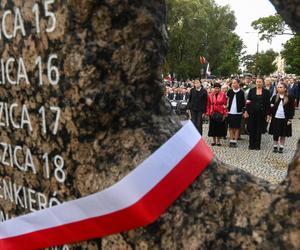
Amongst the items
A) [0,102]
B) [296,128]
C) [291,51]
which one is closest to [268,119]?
[296,128]

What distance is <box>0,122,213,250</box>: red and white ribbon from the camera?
4.38ft

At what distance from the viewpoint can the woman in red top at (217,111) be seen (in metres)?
10.2

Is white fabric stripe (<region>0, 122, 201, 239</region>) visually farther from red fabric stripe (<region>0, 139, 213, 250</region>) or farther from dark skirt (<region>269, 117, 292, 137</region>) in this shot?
dark skirt (<region>269, 117, 292, 137</region>)

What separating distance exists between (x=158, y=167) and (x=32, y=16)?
67 centimetres

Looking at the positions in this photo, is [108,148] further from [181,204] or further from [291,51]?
[291,51]

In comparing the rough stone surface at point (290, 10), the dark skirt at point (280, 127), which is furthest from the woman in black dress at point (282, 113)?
the rough stone surface at point (290, 10)

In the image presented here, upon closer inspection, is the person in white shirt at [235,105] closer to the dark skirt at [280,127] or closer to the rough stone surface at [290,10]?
the dark skirt at [280,127]

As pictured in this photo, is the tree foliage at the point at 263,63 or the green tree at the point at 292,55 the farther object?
the tree foliage at the point at 263,63

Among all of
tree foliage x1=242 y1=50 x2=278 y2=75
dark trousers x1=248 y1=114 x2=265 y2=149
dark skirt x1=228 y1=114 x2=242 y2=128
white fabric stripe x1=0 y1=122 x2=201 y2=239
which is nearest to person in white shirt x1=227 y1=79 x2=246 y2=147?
dark skirt x1=228 y1=114 x2=242 y2=128

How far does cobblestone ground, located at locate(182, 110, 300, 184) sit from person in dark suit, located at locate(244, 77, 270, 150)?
0.49 m

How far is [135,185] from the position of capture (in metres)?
1.35

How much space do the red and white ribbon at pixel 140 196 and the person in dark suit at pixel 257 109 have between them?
8.41m

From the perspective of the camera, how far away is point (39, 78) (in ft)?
5.13

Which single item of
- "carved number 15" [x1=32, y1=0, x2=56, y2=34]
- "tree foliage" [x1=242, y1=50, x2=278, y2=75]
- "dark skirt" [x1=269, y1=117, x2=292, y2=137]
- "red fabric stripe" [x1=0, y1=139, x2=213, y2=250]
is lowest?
"tree foliage" [x1=242, y1=50, x2=278, y2=75]
